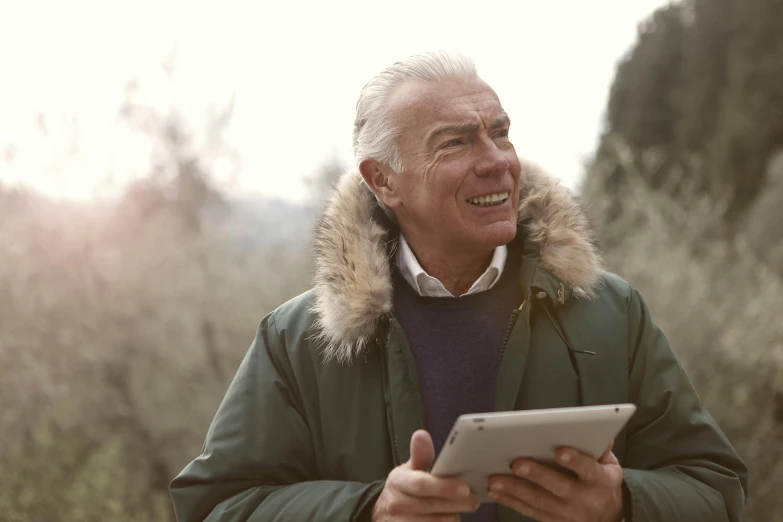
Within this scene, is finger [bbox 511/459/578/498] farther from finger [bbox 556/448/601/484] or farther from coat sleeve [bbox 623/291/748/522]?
coat sleeve [bbox 623/291/748/522]

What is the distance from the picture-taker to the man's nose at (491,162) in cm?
212

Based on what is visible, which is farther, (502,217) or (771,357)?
(771,357)

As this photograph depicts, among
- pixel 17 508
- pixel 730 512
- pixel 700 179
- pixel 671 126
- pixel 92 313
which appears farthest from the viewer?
pixel 671 126

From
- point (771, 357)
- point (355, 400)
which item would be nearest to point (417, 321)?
point (355, 400)

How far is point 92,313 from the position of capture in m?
6.37

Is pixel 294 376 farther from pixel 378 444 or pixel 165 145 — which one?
pixel 165 145

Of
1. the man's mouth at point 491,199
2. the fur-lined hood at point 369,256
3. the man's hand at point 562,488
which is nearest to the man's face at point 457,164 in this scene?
the man's mouth at point 491,199

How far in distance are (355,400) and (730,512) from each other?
93 cm

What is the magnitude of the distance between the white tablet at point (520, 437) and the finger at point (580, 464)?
13 millimetres

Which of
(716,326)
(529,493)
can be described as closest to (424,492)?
(529,493)

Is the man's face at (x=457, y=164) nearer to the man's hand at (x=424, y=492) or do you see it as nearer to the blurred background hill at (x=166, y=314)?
the man's hand at (x=424, y=492)

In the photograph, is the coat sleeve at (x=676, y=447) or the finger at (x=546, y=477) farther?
Result: the coat sleeve at (x=676, y=447)

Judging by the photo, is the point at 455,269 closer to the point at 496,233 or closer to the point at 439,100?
the point at 496,233

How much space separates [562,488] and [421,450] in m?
0.28
